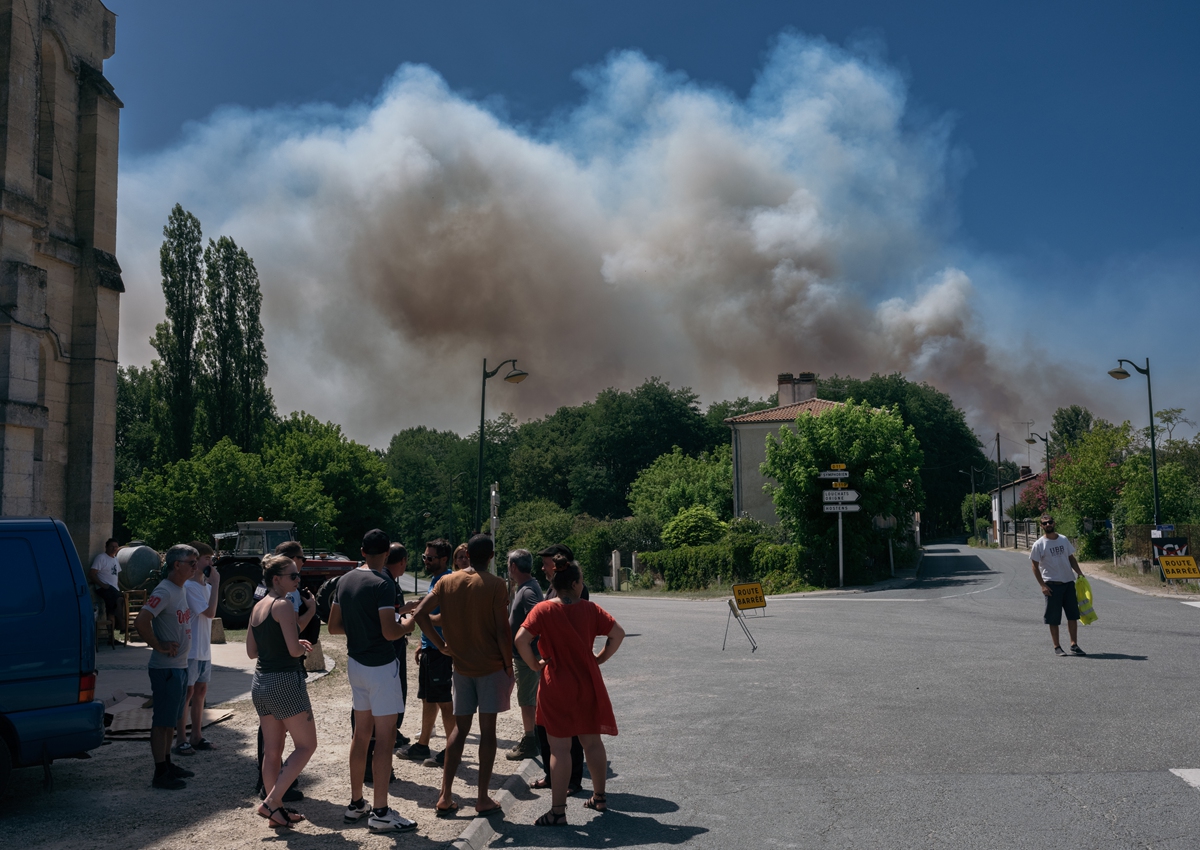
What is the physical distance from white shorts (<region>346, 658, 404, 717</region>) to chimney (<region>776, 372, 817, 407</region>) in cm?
4868

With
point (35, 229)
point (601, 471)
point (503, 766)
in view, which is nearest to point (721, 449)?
point (601, 471)

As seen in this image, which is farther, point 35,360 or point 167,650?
point 35,360

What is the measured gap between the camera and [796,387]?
175ft

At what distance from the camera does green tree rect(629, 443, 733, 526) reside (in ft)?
172

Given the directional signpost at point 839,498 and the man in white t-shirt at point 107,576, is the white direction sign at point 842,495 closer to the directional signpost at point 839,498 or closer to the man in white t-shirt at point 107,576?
the directional signpost at point 839,498

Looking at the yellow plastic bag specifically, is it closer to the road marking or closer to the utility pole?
the road marking

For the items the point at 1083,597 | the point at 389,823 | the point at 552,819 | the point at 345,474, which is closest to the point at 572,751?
the point at 552,819

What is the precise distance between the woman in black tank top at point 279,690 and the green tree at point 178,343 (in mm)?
45458

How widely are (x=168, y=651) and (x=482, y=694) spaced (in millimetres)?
2648

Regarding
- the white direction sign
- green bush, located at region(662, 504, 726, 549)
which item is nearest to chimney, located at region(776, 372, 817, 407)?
green bush, located at region(662, 504, 726, 549)

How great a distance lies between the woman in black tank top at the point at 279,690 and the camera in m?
5.71

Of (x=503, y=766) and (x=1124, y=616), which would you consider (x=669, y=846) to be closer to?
(x=503, y=766)

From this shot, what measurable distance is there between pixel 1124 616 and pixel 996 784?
13.9m

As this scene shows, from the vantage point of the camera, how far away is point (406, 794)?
660 cm
